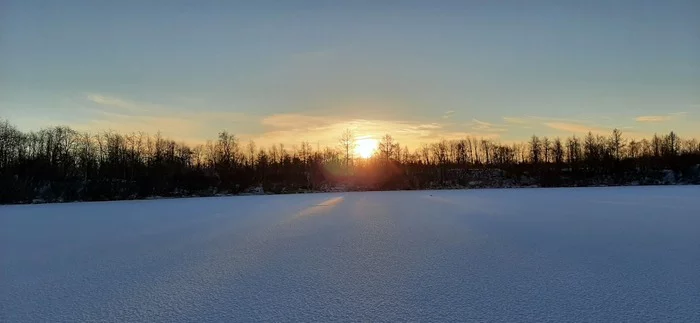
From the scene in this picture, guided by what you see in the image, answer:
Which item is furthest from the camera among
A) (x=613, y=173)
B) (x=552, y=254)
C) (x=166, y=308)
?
(x=613, y=173)

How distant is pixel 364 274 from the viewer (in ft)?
14.6

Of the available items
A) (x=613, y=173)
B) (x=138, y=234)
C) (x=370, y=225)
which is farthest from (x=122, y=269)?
(x=613, y=173)

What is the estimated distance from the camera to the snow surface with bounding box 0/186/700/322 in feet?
10.6

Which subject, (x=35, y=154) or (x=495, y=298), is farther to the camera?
(x=35, y=154)

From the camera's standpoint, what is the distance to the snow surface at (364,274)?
323cm

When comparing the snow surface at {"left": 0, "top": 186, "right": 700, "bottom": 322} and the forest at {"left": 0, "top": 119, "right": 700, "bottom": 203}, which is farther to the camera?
the forest at {"left": 0, "top": 119, "right": 700, "bottom": 203}

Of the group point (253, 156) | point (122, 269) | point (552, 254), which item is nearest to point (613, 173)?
point (253, 156)

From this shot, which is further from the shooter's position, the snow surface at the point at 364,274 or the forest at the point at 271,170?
the forest at the point at 271,170

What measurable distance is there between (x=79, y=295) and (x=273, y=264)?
1.96 metres

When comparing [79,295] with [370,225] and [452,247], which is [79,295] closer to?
[452,247]

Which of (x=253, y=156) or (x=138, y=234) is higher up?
(x=253, y=156)

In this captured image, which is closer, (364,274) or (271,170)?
(364,274)

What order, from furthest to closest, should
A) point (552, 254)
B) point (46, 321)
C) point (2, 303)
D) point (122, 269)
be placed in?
point (552, 254) → point (122, 269) → point (2, 303) → point (46, 321)

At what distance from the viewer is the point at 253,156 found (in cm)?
5053
